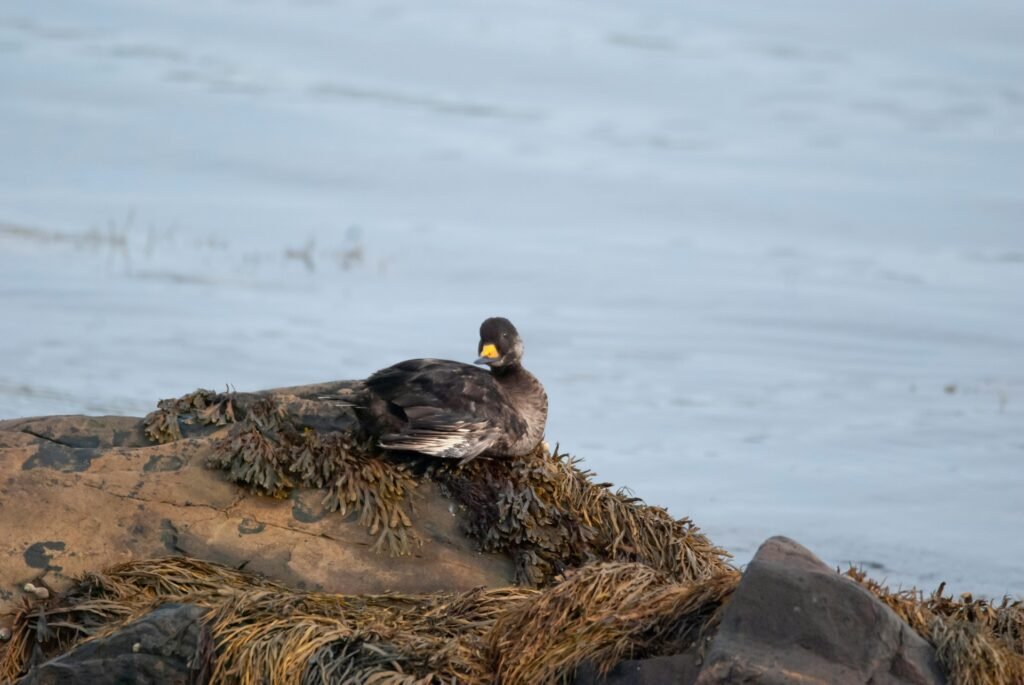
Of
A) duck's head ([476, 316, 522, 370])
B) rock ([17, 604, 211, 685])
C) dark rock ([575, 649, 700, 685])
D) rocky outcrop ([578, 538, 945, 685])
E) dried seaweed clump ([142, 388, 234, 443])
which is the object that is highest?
duck's head ([476, 316, 522, 370])

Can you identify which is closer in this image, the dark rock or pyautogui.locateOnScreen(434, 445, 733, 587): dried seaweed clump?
the dark rock

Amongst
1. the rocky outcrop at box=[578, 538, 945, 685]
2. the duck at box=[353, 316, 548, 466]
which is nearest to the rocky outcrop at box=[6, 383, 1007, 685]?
the rocky outcrop at box=[578, 538, 945, 685]

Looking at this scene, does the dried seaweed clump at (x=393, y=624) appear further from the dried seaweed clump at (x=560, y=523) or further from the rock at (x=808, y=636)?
the dried seaweed clump at (x=560, y=523)

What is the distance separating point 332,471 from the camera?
238 inches

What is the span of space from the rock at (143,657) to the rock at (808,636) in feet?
5.27

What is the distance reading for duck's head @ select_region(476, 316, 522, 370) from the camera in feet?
21.7

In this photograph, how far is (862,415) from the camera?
10094 millimetres

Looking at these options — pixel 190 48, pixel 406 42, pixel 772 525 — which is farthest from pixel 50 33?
pixel 772 525

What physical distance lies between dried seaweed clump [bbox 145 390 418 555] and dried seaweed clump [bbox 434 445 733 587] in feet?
0.79

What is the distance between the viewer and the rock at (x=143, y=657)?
4.95 m

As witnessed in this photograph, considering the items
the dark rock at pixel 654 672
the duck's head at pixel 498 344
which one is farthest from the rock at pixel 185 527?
the dark rock at pixel 654 672

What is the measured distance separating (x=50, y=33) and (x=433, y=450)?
49.0 feet

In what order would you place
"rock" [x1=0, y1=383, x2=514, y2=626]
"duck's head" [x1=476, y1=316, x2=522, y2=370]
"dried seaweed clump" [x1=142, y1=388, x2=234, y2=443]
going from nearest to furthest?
1. "rock" [x1=0, y1=383, x2=514, y2=626]
2. "dried seaweed clump" [x1=142, y1=388, x2=234, y2=443]
3. "duck's head" [x1=476, y1=316, x2=522, y2=370]

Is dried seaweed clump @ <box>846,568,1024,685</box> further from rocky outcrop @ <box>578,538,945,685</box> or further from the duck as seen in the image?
the duck
